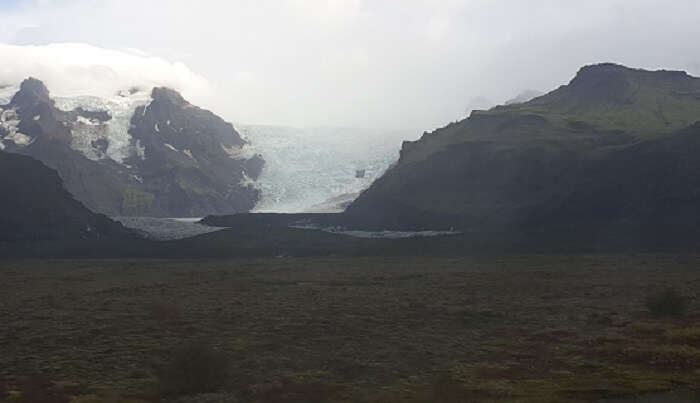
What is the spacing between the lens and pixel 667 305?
122ft

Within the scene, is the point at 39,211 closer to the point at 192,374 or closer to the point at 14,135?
the point at 192,374

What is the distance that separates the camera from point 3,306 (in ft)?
142

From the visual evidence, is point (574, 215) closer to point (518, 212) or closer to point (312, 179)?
point (518, 212)

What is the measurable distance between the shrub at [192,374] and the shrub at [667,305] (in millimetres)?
24938

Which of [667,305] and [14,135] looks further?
A: [14,135]

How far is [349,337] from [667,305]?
57.7ft

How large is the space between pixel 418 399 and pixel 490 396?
224cm

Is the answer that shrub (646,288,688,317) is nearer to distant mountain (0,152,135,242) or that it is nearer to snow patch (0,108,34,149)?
distant mountain (0,152,135,242)

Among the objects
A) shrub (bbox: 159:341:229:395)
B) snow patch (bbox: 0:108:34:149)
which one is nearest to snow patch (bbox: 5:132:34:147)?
snow patch (bbox: 0:108:34:149)

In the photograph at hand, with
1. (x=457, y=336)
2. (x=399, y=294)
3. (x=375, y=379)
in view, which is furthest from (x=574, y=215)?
(x=375, y=379)

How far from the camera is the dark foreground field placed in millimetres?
22609

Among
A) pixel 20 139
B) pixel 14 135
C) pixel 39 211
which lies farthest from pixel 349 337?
pixel 14 135

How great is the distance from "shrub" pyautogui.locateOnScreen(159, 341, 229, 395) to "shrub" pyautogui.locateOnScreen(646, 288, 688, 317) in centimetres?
2494

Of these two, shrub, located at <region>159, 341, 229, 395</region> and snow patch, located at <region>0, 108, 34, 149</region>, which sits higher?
snow patch, located at <region>0, 108, 34, 149</region>
